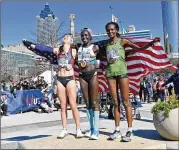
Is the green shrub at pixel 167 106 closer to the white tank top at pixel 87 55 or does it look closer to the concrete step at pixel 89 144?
the concrete step at pixel 89 144

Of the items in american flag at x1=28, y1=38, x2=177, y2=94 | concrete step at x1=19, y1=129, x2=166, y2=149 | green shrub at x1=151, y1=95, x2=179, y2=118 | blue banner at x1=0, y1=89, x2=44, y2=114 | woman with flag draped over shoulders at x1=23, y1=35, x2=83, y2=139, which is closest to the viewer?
concrete step at x1=19, y1=129, x2=166, y2=149

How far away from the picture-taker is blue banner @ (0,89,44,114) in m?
14.0

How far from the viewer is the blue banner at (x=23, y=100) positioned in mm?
13977

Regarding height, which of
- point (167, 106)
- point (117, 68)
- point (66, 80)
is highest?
point (117, 68)

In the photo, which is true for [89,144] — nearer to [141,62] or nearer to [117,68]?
[117,68]

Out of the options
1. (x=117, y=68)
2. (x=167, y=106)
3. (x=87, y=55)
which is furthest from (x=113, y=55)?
(x=167, y=106)

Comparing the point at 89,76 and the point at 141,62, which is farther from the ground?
the point at 141,62

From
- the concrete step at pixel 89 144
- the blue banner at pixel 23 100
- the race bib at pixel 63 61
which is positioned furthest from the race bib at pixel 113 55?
the blue banner at pixel 23 100

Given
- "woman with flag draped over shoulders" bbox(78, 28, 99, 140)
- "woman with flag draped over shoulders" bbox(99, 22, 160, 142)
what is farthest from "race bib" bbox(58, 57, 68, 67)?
"woman with flag draped over shoulders" bbox(99, 22, 160, 142)

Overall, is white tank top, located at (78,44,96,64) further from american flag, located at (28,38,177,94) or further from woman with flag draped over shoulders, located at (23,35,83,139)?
american flag, located at (28,38,177,94)

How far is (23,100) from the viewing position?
14.4m

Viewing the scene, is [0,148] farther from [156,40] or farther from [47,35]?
[47,35]

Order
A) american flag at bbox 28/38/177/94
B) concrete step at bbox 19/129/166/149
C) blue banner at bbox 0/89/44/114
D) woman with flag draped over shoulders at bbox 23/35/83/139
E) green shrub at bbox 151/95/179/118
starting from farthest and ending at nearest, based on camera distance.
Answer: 1. blue banner at bbox 0/89/44/114
2. american flag at bbox 28/38/177/94
3. woman with flag draped over shoulders at bbox 23/35/83/139
4. green shrub at bbox 151/95/179/118
5. concrete step at bbox 19/129/166/149

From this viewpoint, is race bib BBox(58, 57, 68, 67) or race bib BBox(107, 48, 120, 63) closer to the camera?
race bib BBox(107, 48, 120, 63)
